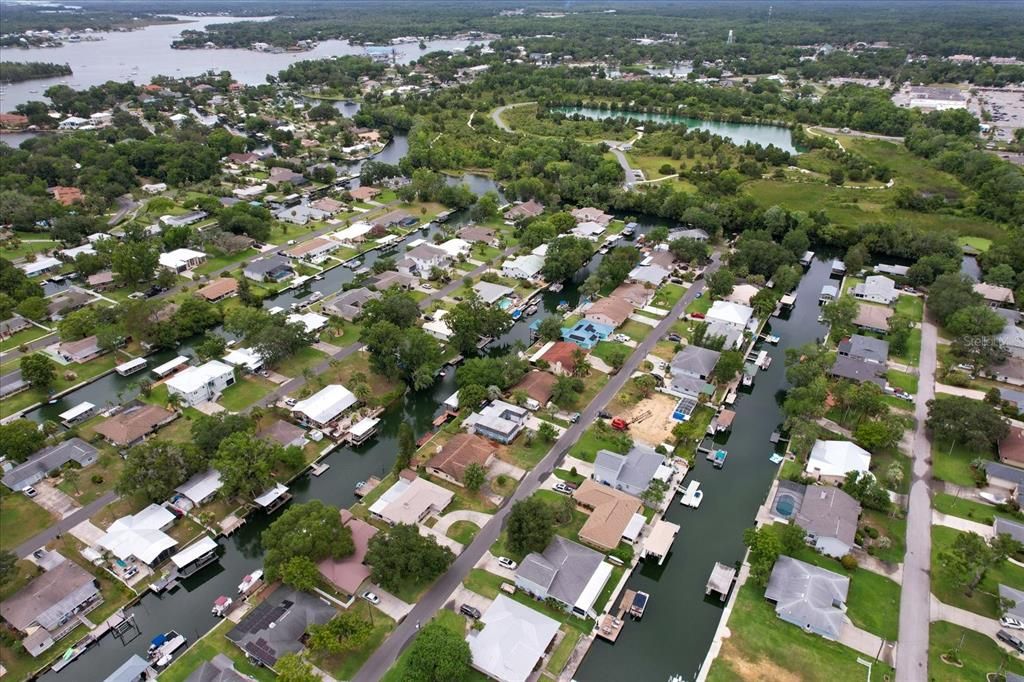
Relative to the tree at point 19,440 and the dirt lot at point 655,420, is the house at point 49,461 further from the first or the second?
the dirt lot at point 655,420

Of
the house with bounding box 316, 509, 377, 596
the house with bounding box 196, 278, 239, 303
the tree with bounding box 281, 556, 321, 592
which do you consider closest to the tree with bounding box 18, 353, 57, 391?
the house with bounding box 196, 278, 239, 303

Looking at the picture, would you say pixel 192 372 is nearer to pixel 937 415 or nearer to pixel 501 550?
pixel 501 550

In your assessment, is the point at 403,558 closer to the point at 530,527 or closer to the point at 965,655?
the point at 530,527

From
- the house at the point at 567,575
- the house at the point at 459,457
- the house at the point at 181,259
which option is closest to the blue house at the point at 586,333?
the house at the point at 459,457

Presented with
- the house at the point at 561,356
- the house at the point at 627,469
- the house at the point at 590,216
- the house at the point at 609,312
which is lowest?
the house at the point at 627,469

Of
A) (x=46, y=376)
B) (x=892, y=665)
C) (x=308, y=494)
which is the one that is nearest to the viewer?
(x=892, y=665)

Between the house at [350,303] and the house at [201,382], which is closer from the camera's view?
the house at [201,382]

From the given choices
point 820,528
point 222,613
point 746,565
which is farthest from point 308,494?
point 820,528
